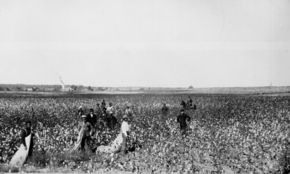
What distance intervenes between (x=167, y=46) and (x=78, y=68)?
7.42 feet

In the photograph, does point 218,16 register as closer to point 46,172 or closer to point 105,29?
point 105,29

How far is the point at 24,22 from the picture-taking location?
34.2ft

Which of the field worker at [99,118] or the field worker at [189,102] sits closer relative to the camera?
the field worker at [189,102]

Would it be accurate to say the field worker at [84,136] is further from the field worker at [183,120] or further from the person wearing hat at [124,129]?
the field worker at [183,120]

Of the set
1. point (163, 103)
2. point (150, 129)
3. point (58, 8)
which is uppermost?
point (58, 8)

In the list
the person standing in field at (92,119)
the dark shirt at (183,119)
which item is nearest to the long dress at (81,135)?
the person standing in field at (92,119)

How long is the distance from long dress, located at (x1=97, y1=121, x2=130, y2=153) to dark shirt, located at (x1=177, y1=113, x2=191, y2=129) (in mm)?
1282

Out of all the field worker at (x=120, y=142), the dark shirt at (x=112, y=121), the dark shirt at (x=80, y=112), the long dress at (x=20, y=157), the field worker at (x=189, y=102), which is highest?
the field worker at (x=189, y=102)

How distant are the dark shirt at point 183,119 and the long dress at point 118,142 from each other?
4.21 ft

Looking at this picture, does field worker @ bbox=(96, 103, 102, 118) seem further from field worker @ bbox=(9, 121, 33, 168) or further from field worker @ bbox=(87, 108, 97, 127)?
field worker @ bbox=(9, 121, 33, 168)

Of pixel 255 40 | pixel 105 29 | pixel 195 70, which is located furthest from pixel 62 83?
pixel 255 40

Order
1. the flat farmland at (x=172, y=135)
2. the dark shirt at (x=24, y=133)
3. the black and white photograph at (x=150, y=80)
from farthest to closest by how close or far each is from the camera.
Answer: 1. the dark shirt at (x=24, y=133)
2. the black and white photograph at (x=150, y=80)
3. the flat farmland at (x=172, y=135)

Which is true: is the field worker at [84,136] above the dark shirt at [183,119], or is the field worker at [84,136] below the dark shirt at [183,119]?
below

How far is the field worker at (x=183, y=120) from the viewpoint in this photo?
10.1m
